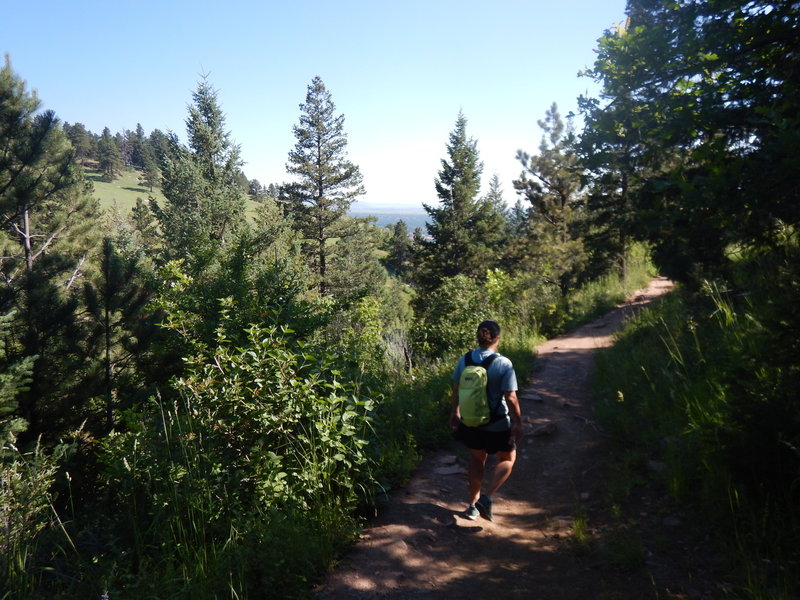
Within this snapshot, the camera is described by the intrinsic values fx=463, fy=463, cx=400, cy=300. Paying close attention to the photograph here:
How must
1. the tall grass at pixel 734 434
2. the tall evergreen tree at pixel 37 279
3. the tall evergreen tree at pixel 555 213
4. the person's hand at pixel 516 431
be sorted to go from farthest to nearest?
the tall evergreen tree at pixel 555 213
the tall evergreen tree at pixel 37 279
the person's hand at pixel 516 431
the tall grass at pixel 734 434

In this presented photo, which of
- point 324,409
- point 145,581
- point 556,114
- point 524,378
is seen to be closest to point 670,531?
point 324,409

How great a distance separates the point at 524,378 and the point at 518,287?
5825 millimetres

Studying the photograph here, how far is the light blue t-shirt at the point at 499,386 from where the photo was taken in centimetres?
396

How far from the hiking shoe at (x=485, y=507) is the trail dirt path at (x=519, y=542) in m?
0.07

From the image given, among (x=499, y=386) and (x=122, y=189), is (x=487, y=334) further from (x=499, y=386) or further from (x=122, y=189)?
(x=122, y=189)

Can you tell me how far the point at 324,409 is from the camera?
12.7 ft

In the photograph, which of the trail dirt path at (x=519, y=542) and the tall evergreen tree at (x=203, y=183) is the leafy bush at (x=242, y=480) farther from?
the tall evergreen tree at (x=203, y=183)

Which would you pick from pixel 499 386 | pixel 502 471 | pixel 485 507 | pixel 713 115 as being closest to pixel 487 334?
pixel 499 386

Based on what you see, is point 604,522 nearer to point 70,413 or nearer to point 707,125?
point 707,125

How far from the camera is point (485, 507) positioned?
4062 millimetres

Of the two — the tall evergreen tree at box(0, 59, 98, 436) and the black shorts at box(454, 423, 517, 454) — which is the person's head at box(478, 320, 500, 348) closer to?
the black shorts at box(454, 423, 517, 454)

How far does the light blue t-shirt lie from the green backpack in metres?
0.04

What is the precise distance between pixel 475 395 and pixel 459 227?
28.4 meters

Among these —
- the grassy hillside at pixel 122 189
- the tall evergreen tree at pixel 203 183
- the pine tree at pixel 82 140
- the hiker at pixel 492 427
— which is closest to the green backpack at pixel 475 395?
the hiker at pixel 492 427
